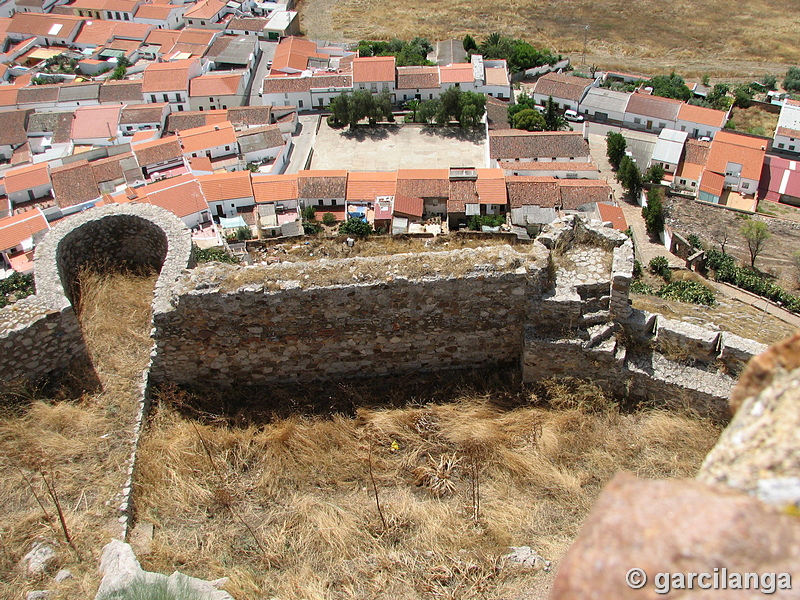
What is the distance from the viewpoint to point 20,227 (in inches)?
1348

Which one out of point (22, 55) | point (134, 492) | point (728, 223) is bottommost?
point (728, 223)

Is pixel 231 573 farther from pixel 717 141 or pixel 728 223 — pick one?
pixel 717 141

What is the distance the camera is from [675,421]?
870 cm

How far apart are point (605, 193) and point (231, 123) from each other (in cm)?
2631

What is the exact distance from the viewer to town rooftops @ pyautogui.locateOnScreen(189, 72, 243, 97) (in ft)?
161

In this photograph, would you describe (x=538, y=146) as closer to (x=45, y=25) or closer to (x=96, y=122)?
(x=96, y=122)

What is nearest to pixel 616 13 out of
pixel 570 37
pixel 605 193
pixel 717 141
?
pixel 570 37

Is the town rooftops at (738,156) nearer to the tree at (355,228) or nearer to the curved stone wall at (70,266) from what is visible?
the tree at (355,228)

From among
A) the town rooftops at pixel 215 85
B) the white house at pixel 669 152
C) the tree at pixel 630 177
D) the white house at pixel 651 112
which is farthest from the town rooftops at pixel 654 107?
the town rooftops at pixel 215 85

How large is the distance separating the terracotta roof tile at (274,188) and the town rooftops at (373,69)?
50.1 ft

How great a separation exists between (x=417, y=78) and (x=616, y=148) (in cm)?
1707

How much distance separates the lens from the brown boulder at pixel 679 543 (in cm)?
237

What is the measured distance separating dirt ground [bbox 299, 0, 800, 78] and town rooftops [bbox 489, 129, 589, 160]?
18047 millimetres

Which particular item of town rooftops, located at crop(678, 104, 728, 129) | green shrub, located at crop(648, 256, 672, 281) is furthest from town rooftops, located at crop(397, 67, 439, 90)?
green shrub, located at crop(648, 256, 672, 281)
